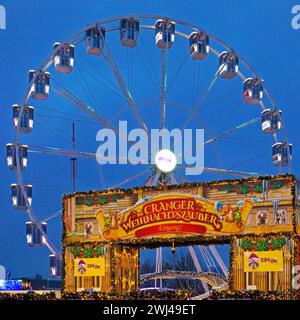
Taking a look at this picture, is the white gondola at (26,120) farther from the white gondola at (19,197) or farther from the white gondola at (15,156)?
the white gondola at (19,197)

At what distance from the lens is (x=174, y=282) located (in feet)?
311

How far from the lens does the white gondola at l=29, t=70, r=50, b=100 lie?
32.7 meters

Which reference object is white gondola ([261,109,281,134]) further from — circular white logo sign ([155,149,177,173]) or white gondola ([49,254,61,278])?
white gondola ([49,254,61,278])

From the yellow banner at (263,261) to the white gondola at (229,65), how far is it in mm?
10625

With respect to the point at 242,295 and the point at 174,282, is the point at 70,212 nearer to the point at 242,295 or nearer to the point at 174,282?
the point at 242,295

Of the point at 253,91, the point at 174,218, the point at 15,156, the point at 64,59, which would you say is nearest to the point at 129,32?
the point at 64,59

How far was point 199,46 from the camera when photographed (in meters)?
33.1

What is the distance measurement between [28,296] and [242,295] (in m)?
7.18

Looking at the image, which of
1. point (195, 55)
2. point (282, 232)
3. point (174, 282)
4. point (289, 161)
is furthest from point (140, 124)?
point (174, 282)

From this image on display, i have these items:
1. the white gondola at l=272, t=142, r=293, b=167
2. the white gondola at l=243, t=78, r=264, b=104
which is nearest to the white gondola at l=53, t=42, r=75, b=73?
the white gondola at l=243, t=78, r=264, b=104

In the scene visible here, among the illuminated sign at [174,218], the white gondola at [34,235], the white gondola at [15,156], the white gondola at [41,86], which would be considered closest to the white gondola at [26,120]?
the white gondola at [41,86]

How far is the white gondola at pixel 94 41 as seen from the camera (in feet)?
106

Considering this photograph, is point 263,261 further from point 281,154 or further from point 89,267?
point 281,154

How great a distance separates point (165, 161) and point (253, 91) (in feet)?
18.1
